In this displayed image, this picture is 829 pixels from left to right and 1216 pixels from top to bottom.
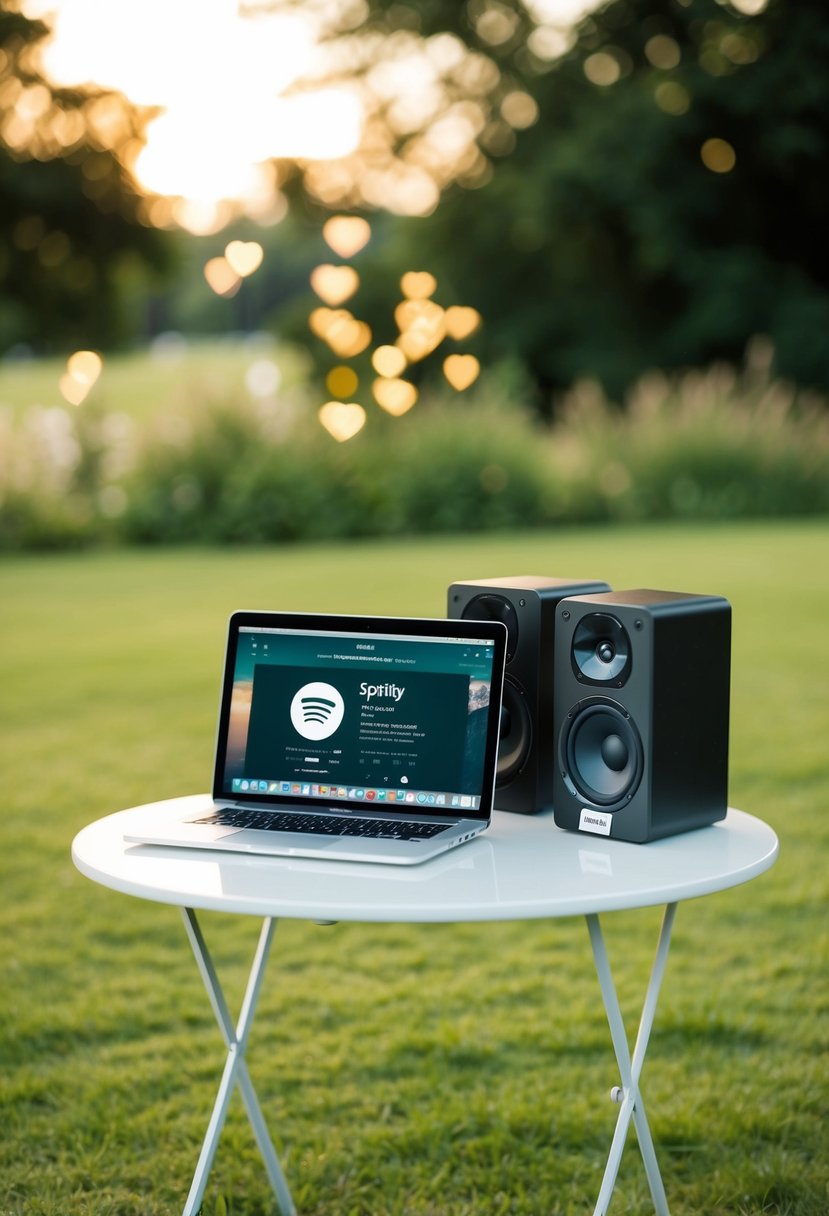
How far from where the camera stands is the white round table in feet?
6.12

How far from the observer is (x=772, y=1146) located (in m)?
2.93

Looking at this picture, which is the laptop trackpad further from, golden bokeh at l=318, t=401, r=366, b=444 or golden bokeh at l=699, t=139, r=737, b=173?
golden bokeh at l=699, t=139, r=737, b=173

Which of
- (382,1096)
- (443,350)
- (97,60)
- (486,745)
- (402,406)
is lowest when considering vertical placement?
(382,1096)

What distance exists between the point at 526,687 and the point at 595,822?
27cm

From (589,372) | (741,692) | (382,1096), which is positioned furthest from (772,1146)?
(589,372)

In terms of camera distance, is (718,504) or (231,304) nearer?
(718,504)

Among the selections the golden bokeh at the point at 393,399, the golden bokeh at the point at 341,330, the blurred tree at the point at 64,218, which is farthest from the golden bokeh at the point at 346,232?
the blurred tree at the point at 64,218

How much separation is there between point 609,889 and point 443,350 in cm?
2382

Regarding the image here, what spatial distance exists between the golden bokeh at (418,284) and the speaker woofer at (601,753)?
829 inches

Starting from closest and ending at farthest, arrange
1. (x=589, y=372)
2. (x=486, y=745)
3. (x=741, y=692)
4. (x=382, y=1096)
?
(x=486, y=745) < (x=382, y=1096) < (x=741, y=692) < (x=589, y=372)

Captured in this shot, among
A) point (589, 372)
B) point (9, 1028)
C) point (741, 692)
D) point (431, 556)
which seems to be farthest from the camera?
point (589, 372)

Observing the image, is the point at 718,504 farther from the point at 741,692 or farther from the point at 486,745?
the point at 486,745

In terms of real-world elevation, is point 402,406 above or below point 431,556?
above

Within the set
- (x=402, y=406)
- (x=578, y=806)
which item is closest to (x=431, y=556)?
(x=402, y=406)
